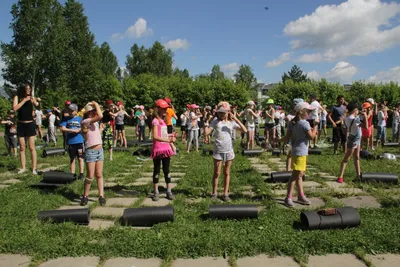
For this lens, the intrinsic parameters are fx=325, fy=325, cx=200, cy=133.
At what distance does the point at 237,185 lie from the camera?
Result: 23.1 ft

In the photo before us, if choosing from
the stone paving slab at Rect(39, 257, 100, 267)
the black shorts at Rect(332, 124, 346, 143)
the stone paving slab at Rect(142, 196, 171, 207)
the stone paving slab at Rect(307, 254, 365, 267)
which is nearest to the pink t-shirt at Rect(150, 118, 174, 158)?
the stone paving slab at Rect(142, 196, 171, 207)

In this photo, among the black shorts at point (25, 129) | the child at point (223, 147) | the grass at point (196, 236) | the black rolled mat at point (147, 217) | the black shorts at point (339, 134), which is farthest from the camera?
the black shorts at point (339, 134)

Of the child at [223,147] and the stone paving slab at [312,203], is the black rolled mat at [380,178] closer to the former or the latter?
the stone paving slab at [312,203]

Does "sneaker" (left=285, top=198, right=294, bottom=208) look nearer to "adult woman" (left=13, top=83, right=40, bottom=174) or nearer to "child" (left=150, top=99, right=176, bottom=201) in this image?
"child" (left=150, top=99, right=176, bottom=201)

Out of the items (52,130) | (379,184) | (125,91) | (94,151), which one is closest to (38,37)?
(125,91)

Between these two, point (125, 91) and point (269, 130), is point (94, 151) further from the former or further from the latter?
point (125, 91)

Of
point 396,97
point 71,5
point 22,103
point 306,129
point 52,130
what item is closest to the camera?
point 306,129

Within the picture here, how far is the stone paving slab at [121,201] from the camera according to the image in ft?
19.1

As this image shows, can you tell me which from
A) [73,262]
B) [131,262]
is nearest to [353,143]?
[131,262]

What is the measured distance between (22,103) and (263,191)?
575 cm

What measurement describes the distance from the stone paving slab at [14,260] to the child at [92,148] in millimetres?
1991

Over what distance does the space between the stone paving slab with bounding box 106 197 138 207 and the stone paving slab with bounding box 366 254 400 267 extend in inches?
152

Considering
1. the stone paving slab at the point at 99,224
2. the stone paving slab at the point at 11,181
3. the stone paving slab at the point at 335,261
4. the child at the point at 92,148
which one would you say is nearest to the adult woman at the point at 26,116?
the stone paving slab at the point at 11,181

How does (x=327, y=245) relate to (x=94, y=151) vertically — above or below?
below
